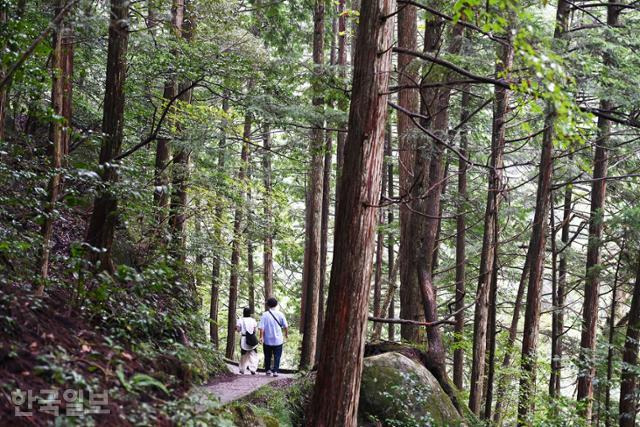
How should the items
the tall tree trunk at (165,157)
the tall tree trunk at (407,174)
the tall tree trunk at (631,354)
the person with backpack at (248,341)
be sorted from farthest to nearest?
the person with backpack at (248,341)
the tall tree trunk at (165,157)
the tall tree trunk at (407,174)
the tall tree trunk at (631,354)

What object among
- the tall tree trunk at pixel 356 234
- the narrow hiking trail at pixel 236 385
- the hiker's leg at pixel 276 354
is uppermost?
the tall tree trunk at pixel 356 234

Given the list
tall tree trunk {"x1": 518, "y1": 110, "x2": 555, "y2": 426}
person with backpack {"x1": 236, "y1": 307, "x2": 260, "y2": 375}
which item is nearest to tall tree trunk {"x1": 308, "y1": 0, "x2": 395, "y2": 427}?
tall tree trunk {"x1": 518, "y1": 110, "x2": 555, "y2": 426}

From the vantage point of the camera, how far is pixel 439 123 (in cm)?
1221

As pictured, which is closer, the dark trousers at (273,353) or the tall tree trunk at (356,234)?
the tall tree trunk at (356,234)

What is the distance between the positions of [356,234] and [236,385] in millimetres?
5865

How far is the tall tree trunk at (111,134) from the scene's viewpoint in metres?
7.18

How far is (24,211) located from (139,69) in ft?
17.8

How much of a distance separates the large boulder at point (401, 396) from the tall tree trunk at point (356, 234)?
241 centimetres

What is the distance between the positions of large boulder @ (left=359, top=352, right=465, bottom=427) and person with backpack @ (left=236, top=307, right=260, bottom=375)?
152 inches

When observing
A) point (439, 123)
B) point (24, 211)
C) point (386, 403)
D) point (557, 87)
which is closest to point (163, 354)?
point (24, 211)

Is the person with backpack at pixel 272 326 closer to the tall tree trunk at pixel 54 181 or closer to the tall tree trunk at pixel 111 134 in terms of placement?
the tall tree trunk at pixel 111 134

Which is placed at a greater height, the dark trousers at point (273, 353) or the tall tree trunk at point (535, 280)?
the tall tree trunk at point (535, 280)

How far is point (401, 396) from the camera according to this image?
9281mm

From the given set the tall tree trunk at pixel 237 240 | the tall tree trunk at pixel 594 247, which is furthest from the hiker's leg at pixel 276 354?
the tall tree trunk at pixel 594 247
